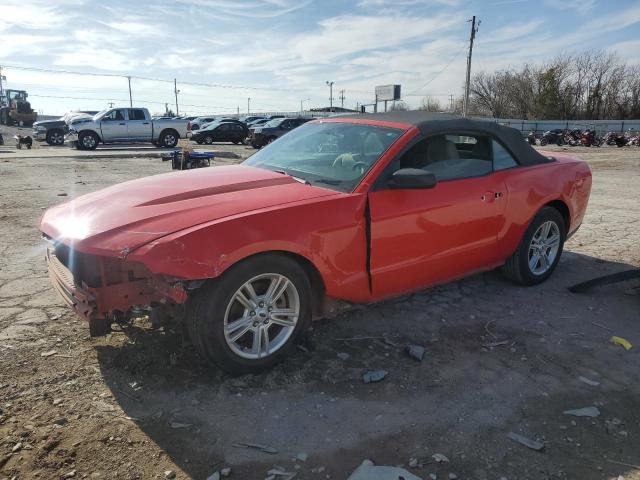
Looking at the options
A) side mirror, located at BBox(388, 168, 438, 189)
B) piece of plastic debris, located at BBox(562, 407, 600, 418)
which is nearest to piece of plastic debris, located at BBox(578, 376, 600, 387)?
piece of plastic debris, located at BBox(562, 407, 600, 418)

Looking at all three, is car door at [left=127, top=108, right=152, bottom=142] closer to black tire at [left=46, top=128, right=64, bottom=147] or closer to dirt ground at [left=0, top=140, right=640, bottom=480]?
black tire at [left=46, top=128, right=64, bottom=147]

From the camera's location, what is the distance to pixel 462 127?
4215 mm

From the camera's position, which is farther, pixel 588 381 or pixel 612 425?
pixel 588 381

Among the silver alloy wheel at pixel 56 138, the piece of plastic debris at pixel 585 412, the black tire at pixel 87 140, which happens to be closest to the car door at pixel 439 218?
the piece of plastic debris at pixel 585 412

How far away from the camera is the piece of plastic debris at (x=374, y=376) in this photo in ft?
10.2

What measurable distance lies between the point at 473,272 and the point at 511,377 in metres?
1.24

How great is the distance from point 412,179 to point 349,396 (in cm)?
146

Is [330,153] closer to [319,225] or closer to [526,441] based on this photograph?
[319,225]

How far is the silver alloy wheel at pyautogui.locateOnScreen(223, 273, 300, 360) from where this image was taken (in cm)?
300

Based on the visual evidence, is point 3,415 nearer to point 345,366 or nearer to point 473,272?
point 345,366

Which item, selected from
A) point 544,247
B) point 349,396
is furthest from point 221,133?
point 349,396

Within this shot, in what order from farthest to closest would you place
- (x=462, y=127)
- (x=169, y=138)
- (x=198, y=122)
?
(x=198, y=122) → (x=169, y=138) → (x=462, y=127)

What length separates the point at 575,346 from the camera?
12.0 feet

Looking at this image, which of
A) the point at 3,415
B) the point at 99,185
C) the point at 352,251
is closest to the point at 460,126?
the point at 352,251
